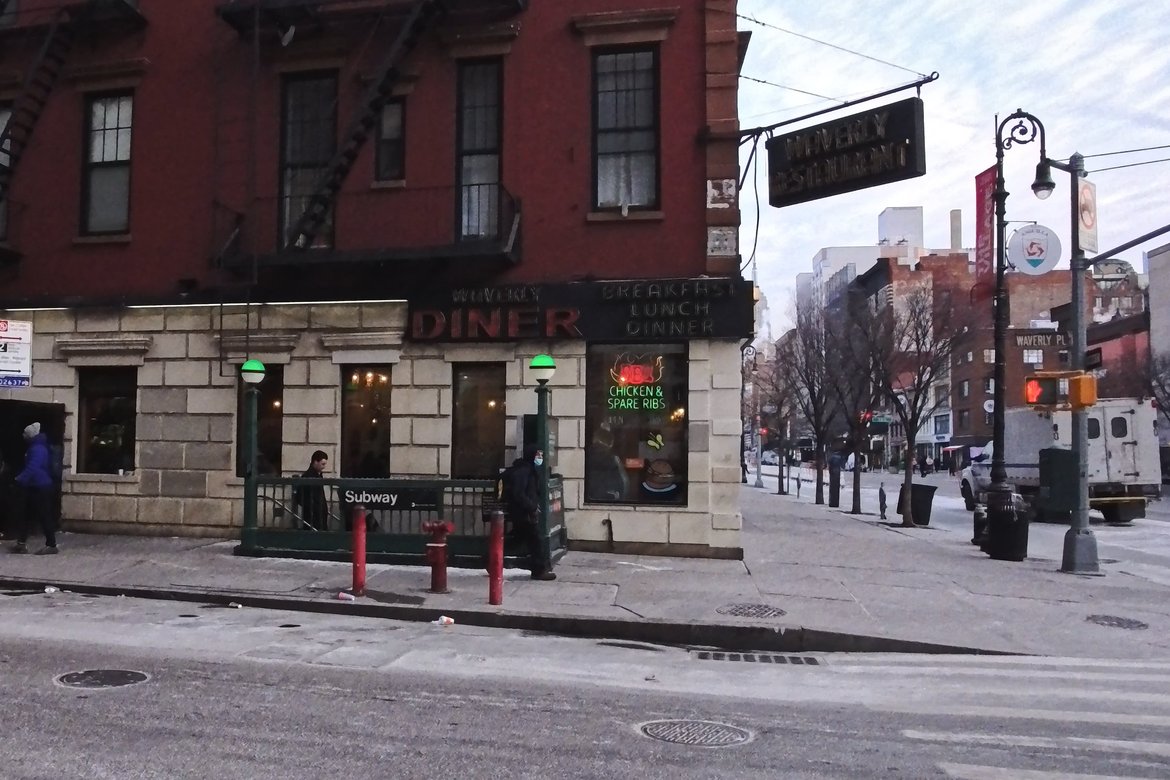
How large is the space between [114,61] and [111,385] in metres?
5.59

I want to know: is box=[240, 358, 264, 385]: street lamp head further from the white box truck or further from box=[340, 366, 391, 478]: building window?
the white box truck

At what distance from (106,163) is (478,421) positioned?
8.18 metres

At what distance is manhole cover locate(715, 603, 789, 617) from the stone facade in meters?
3.32

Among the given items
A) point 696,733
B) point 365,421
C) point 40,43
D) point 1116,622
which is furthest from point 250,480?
point 1116,622

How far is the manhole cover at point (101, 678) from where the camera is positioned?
625cm

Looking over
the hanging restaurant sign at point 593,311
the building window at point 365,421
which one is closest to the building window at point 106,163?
the building window at point 365,421

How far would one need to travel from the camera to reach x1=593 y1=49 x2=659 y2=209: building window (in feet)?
44.6

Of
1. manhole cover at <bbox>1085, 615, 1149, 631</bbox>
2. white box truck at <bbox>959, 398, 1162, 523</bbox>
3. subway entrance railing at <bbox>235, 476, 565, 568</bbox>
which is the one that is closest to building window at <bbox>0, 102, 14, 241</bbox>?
subway entrance railing at <bbox>235, 476, 565, 568</bbox>

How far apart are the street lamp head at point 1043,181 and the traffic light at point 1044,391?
291 centimetres

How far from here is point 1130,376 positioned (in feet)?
167

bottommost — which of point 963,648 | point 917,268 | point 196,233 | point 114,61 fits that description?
point 963,648

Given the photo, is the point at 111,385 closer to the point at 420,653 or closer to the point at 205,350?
the point at 205,350

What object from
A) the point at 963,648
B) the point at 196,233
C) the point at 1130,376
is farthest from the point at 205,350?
the point at 1130,376

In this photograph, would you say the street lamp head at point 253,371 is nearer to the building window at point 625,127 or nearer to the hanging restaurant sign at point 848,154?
the building window at point 625,127
